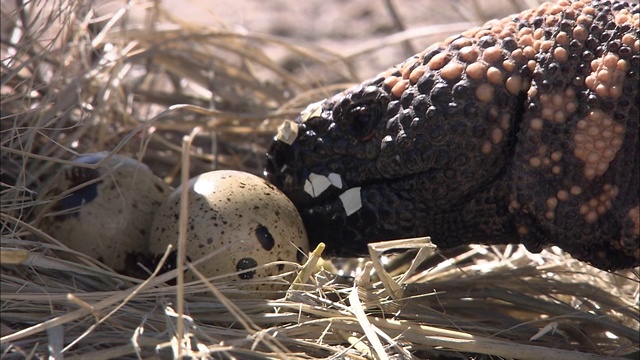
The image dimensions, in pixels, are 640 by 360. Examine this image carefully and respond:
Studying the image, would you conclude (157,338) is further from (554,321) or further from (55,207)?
(554,321)

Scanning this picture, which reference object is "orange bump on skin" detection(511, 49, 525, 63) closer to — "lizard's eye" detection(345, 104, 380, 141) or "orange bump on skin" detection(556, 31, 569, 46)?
"orange bump on skin" detection(556, 31, 569, 46)

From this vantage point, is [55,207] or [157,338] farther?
[55,207]

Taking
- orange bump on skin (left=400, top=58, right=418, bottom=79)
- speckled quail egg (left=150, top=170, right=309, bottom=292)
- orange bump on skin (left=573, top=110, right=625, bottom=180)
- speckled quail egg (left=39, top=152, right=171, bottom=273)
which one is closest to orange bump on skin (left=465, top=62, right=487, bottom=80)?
orange bump on skin (left=400, top=58, right=418, bottom=79)

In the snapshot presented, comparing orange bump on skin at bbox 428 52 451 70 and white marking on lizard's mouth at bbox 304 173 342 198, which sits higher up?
orange bump on skin at bbox 428 52 451 70

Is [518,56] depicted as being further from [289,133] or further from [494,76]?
[289,133]

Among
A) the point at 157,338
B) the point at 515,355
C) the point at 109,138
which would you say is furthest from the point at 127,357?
the point at 109,138

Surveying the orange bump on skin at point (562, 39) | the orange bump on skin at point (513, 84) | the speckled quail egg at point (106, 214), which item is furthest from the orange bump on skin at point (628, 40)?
the speckled quail egg at point (106, 214)
